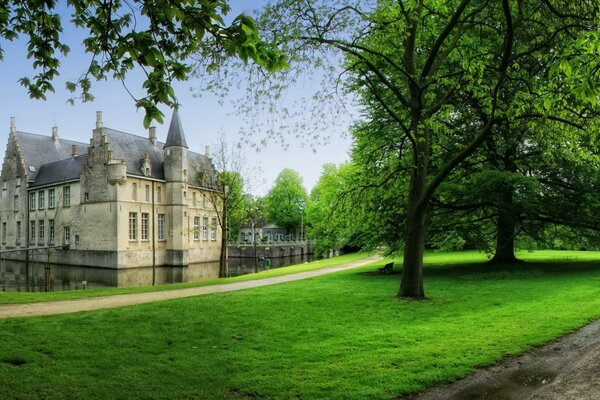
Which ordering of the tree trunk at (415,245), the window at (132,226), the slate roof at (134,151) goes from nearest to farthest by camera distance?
the tree trunk at (415,245)
the window at (132,226)
the slate roof at (134,151)

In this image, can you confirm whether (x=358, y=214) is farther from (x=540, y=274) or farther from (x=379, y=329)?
(x=379, y=329)

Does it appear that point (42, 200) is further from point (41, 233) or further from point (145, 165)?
point (145, 165)

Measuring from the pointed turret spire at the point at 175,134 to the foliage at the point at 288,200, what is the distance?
43717mm

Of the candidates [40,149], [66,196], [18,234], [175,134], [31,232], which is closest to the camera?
[175,134]

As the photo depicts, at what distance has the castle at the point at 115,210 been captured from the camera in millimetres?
48281

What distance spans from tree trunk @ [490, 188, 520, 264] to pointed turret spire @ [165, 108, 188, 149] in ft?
127

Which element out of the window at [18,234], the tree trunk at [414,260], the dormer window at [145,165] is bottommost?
the tree trunk at [414,260]

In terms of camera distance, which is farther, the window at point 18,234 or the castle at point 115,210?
the window at point 18,234

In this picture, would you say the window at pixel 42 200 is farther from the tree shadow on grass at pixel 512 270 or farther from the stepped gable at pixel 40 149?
the tree shadow on grass at pixel 512 270

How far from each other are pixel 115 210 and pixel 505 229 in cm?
3839

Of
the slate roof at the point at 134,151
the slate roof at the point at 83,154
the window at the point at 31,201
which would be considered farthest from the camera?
the window at the point at 31,201

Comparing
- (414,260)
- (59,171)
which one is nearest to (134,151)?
(59,171)

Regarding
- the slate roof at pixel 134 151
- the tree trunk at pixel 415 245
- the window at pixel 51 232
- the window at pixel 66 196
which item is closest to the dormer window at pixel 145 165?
the slate roof at pixel 134 151

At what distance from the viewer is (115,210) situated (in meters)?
48.4
